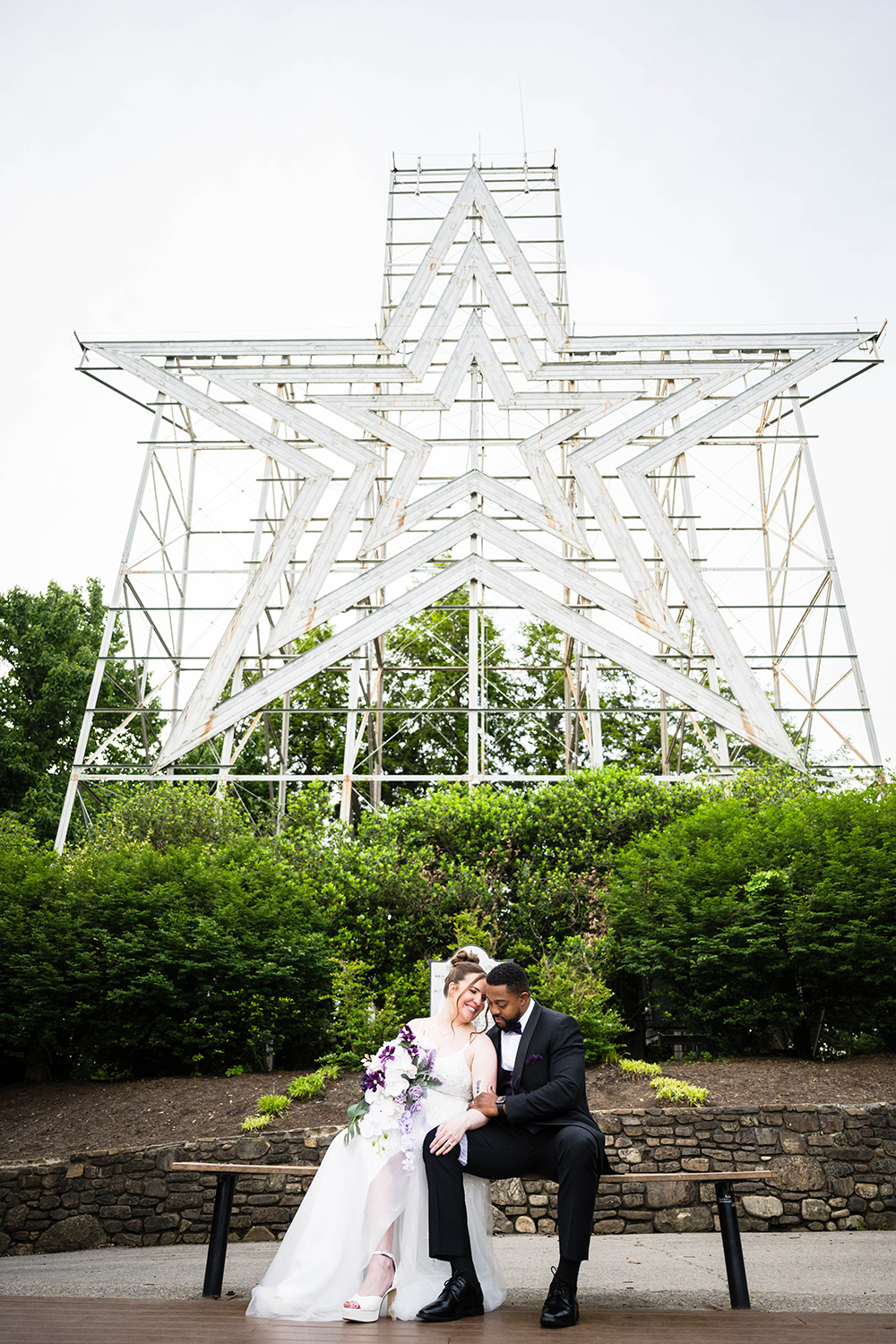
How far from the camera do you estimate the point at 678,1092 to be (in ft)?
29.6

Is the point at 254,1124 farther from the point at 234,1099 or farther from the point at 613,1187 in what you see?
the point at 613,1187

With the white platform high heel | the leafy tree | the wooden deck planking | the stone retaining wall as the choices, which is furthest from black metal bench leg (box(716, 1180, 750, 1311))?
the leafy tree

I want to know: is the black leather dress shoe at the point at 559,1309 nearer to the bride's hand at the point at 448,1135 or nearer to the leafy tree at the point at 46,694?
the bride's hand at the point at 448,1135

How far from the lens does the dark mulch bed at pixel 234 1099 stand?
9.12 m

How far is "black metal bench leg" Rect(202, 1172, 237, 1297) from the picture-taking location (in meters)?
5.62

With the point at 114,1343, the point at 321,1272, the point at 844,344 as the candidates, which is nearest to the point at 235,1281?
the point at 321,1272

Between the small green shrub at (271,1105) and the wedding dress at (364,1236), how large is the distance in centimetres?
409

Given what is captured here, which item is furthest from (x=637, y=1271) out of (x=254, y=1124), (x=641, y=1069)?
(x=254, y=1124)

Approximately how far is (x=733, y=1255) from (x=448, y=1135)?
1.49 metres

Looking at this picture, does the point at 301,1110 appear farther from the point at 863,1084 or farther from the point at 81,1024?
the point at 863,1084

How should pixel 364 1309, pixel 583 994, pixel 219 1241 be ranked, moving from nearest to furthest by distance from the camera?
pixel 364 1309 < pixel 219 1241 < pixel 583 994

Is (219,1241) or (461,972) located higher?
(461,972)

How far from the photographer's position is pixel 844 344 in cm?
1866

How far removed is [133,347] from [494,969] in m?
16.2
